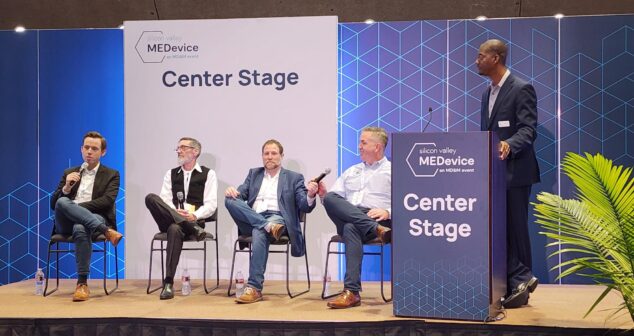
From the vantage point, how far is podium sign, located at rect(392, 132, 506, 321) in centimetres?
376

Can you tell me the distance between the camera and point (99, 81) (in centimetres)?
648

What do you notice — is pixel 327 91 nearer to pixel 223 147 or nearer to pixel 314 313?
pixel 223 147

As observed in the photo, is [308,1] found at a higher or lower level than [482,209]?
higher

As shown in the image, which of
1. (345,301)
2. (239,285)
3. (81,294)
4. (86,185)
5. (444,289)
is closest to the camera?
(444,289)

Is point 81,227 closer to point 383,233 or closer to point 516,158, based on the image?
point 383,233

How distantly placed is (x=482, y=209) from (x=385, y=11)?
3911 millimetres

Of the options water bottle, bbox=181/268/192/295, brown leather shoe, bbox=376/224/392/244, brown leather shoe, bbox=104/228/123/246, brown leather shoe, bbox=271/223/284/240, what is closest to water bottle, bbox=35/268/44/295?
brown leather shoe, bbox=104/228/123/246

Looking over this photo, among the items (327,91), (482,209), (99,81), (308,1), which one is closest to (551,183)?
(327,91)

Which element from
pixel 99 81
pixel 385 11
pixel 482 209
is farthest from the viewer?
pixel 385 11

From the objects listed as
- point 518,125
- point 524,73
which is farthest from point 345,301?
point 524,73

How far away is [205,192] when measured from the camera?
5457 mm

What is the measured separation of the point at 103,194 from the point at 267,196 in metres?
1.25

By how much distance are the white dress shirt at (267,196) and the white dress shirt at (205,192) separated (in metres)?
0.34

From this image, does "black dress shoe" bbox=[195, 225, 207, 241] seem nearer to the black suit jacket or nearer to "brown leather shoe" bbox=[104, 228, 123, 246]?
"brown leather shoe" bbox=[104, 228, 123, 246]
